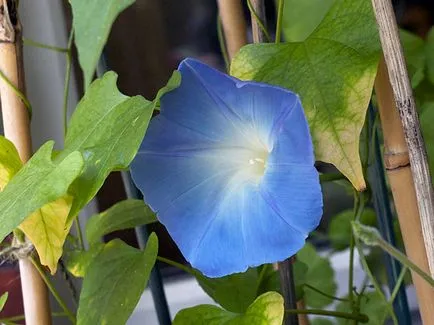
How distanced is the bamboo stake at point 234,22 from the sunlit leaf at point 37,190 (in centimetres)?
17

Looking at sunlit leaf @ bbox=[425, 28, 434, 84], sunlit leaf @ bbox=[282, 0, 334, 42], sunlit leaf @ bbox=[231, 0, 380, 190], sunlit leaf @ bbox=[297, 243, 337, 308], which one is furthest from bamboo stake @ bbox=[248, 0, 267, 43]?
sunlit leaf @ bbox=[297, 243, 337, 308]

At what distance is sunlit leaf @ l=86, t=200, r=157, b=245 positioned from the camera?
0.51 metres

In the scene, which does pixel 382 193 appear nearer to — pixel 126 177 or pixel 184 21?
pixel 126 177

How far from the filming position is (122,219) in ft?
1.69

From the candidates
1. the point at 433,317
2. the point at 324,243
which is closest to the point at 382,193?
the point at 433,317

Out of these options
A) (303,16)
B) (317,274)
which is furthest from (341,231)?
(303,16)

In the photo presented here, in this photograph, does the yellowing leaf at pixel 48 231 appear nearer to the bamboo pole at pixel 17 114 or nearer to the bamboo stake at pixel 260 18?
the bamboo pole at pixel 17 114

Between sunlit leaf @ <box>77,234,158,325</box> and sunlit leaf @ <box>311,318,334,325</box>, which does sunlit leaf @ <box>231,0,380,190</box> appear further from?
sunlit leaf @ <box>311,318,334,325</box>

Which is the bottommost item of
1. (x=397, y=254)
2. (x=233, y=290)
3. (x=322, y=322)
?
(x=322, y=322)

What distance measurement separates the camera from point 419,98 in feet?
2.21

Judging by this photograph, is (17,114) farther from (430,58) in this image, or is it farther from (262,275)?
(430,58)

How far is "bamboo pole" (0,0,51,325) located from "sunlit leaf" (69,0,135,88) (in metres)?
0.15

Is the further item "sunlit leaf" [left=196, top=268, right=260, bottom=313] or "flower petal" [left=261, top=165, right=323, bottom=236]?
"sunlit leaf" [left=196, top=268, right=260, bottom=313]

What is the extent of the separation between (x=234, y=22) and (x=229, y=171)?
118mm
